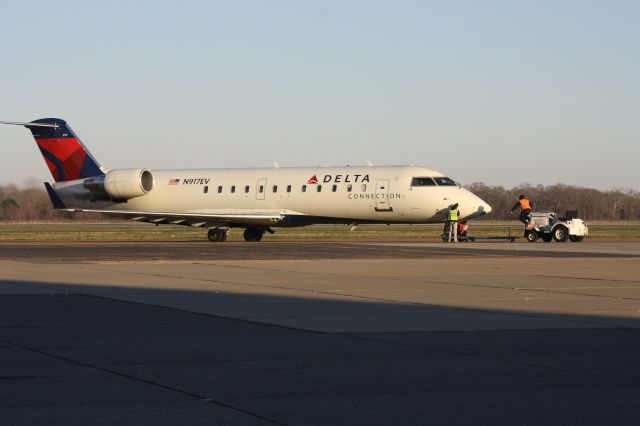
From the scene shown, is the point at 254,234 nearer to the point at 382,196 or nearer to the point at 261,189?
the point at 261,189

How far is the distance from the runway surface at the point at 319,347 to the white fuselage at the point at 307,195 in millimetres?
19555

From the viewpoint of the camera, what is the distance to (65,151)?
48.1 metres

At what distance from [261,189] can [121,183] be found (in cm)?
656

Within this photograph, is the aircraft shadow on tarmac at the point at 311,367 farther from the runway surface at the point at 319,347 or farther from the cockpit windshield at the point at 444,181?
the cockpit windshield at the point at 444,181

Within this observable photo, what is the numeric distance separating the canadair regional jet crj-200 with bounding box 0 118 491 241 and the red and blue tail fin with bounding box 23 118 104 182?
0.15 feet

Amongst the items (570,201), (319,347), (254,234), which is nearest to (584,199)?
(570,201)

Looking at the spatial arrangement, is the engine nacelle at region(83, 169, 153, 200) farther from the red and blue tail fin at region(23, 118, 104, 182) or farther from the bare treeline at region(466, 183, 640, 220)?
the bare treeline at region(466, 183, 640, 220)

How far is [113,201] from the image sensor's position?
155ft

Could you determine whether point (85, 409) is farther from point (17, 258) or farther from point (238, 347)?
point (17, 258)

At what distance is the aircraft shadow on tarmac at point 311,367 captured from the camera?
722 centimetres

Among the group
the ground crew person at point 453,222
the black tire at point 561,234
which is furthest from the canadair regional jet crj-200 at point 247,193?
the black tire at point 561,234

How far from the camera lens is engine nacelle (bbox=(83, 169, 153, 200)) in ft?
151

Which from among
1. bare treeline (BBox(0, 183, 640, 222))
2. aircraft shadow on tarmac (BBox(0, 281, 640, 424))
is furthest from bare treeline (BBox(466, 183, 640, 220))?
aircraft shadow on tarmac (BBox(0, 281, 640, 424))

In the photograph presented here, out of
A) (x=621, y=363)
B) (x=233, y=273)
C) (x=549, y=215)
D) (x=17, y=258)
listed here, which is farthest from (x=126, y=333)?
(x=549, y=215)
